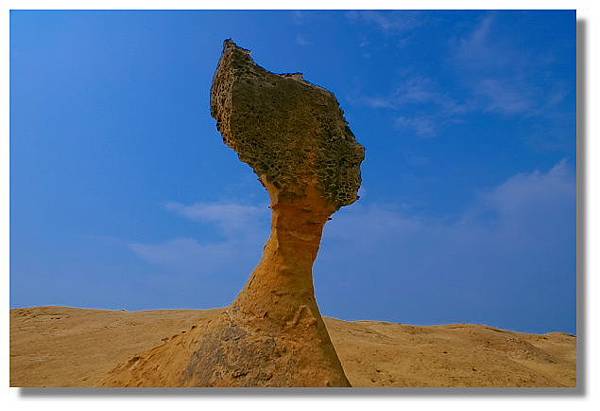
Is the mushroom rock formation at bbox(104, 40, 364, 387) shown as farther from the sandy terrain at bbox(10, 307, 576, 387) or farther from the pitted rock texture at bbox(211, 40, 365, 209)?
the sandy terrain at bbox(10, 307, 576, 387)

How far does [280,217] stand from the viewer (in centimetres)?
477

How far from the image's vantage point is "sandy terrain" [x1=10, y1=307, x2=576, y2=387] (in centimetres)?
671

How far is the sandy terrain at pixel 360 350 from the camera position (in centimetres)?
671

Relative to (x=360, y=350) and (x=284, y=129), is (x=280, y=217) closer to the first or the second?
(x=284, y=129)

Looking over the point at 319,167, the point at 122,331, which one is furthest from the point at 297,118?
the point at 122,331

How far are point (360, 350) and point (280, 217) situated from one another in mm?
3843

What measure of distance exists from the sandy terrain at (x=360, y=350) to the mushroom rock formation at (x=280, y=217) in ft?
2.76

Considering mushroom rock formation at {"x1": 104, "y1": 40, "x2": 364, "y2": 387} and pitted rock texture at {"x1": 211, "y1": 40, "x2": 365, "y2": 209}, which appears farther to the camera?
pitted rock texture at {"x1": 211, "y1": 40, "x2": 365, "y2": 209}

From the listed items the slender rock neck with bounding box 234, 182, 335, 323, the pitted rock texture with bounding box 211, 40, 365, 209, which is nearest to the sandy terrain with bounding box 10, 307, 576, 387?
the slender rock neck with bounding box 234, 182, 335, 323

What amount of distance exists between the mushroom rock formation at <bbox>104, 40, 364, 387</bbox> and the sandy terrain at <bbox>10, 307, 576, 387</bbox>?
84 centimetres

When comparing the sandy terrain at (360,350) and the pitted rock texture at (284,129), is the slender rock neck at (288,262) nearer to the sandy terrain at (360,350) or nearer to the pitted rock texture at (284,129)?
the pitted rock texture at (284,129)

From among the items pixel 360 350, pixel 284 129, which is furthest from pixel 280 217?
pixel 360 350
